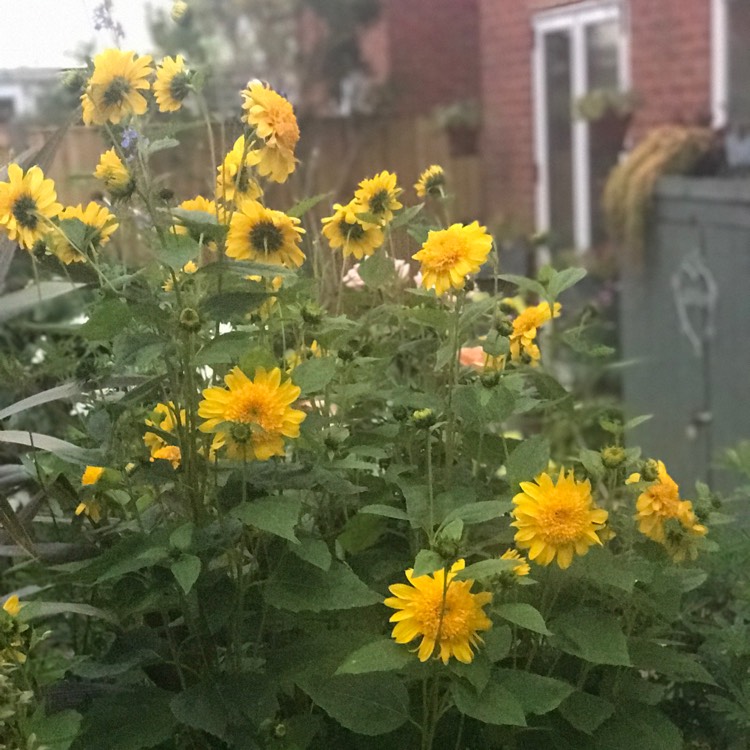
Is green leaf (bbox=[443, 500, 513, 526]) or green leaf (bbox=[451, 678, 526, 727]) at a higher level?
green leaf (bbox=[443, 500, 513, 526])

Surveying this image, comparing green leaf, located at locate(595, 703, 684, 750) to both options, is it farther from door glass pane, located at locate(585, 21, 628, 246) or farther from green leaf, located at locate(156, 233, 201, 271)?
door glass pane, located at locate(585, 21, 628, 246)

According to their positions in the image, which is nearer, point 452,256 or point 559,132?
point 452,256

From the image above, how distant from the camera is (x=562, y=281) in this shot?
0.91m

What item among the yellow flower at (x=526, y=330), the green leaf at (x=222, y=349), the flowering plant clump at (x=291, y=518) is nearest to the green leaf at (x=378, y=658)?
the flowering plant clump at (x=291, y=518)

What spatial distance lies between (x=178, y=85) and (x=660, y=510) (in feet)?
1.59

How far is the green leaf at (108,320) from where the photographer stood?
27.7 inches

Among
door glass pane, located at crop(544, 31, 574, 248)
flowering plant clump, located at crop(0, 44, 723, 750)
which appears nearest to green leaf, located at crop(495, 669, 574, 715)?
flowering plant clump, located at crop(0, 44, 723, 750)

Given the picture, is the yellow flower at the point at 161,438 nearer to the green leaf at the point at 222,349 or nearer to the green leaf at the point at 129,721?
the green leaf at the point at 222,349

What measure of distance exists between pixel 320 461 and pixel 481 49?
3.37 m

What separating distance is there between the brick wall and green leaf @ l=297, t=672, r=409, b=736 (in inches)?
91.8

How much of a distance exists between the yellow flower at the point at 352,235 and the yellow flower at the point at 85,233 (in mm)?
185

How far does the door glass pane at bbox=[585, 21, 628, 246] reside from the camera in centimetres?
323

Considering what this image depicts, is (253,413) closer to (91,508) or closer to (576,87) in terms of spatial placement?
(91,508)

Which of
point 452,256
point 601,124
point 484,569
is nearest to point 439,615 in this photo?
point 484,569
